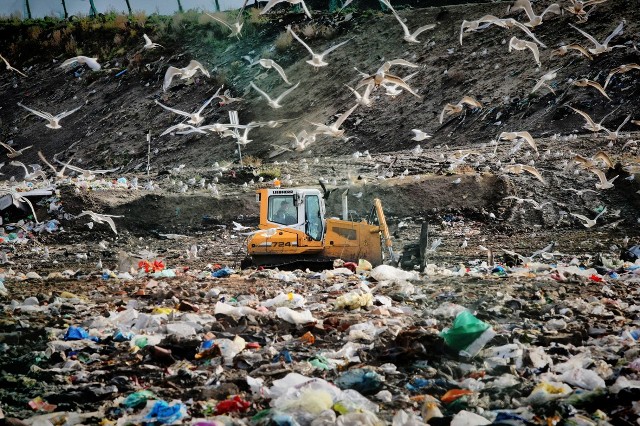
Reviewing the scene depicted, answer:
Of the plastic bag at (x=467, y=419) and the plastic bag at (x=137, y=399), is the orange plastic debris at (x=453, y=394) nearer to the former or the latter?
the plastic bag at (x=467, y=419)

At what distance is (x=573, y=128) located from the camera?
16.4m

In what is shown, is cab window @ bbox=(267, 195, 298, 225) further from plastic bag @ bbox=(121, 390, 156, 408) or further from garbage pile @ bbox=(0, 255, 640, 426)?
plastic bag @ bbox=(121, 390, 156, 408)

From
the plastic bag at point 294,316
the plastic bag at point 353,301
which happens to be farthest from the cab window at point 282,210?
the plastic bag at point 294,316

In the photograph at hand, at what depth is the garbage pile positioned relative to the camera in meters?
3.50

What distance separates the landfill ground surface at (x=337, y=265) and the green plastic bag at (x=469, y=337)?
0.01 meters

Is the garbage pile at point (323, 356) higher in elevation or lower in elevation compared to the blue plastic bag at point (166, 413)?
lower

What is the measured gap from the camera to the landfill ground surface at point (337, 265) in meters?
3.81

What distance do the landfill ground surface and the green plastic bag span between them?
0.01 meters

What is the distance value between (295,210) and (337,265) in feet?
3.10

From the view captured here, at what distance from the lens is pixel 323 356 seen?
4.39 m

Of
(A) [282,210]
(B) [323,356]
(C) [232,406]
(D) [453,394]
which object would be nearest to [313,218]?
(A) [282,210]

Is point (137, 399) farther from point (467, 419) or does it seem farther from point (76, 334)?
point (467, 419)

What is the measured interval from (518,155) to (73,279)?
10.2 meters

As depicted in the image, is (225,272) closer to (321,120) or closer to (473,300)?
(473,300)
